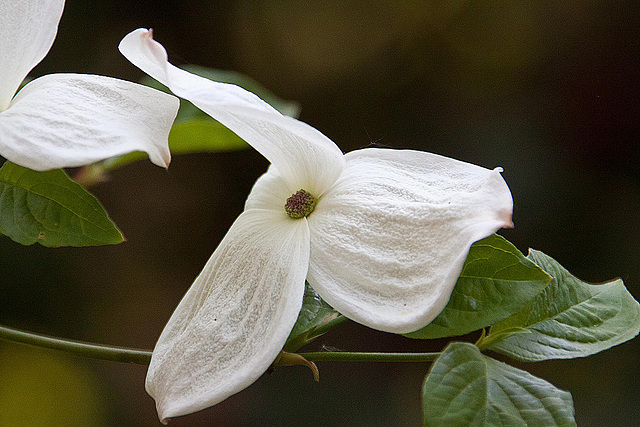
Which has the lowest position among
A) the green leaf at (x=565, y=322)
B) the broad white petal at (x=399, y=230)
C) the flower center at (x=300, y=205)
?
the green leaf at (x=565, y=322)

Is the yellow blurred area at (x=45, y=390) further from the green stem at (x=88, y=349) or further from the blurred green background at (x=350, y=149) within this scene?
the green stem at (x=88, y=349)

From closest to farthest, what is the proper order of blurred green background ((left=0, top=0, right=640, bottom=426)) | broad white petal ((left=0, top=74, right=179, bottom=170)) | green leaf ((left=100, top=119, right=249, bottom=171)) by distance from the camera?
broad white petal ((left=0, top=74, right=179, bottom=170)) → green leaf ((left=100, top=119, right=249, bottom=171)) → blurred green background ((left=0, top=0, right=640, bottom=426))

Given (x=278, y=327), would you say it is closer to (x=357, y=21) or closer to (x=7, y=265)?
(x=7, y=265)

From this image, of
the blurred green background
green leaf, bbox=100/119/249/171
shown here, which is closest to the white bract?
green leaf, bbox=100/119/249/171

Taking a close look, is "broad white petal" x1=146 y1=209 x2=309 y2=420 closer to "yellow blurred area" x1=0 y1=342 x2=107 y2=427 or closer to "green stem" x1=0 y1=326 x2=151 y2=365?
"green stem" x1=0 y1=326 x2=151 y2=365

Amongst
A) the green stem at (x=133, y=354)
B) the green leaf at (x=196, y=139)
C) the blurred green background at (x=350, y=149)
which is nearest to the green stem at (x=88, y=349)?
the green stem at (x=133, y=354)

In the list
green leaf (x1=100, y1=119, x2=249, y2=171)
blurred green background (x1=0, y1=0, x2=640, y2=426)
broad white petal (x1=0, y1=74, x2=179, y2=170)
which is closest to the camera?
broad white petal (x1=0, y1=74, x2=179, y2=170)

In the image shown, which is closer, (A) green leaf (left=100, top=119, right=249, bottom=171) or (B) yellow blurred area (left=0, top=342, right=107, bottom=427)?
(A) green leaf (left=100, top=119, right=249, bottom=171)
